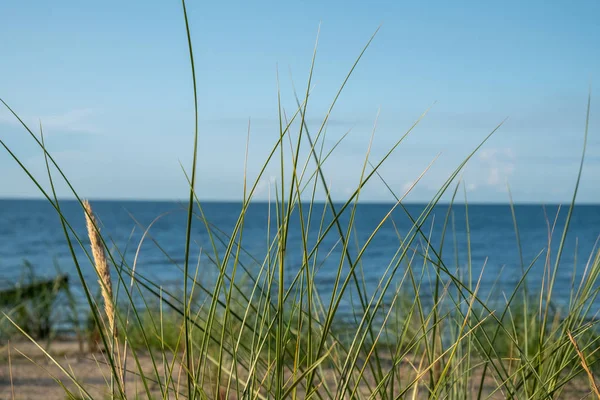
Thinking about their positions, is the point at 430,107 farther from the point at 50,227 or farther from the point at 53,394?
the point at 50,227

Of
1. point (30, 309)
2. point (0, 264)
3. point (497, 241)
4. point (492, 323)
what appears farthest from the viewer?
point (497, 241)

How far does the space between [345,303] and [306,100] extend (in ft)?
14.6

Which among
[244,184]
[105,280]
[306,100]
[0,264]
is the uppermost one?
[306,100]

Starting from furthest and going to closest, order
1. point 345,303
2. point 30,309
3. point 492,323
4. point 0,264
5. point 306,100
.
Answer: point 0,264
point 345,303
point 30,309
point 492,323
point 306,100

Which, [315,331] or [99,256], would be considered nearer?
[99,256]

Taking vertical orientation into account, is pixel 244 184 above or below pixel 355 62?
below

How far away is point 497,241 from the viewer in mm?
27391

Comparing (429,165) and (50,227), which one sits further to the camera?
(50,227)

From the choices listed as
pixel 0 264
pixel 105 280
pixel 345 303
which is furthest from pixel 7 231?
Result: pixel 105 280

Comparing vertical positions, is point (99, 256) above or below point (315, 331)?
above

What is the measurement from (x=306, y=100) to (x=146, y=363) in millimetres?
2600

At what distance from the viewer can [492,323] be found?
3.84 metres

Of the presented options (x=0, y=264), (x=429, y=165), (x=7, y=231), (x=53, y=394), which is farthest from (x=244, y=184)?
(x=7, y=231)

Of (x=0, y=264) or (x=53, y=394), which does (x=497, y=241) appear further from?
(x=53, y=394)
